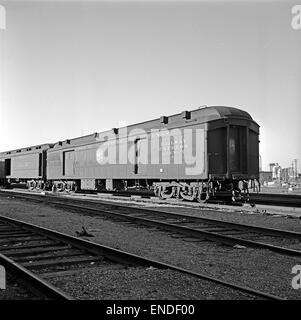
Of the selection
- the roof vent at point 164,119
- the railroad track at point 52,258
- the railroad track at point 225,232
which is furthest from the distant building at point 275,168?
the railroad track at point 52,258

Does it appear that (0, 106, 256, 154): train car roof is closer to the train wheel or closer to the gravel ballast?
the train wheel

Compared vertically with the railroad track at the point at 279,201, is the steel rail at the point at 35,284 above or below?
above

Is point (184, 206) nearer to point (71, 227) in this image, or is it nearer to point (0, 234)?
point (71, 227)

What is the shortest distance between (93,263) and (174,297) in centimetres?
201

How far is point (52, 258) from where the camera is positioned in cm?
610

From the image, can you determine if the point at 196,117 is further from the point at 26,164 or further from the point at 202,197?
the point at 26,164

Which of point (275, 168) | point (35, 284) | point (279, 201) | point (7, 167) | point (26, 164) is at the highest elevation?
point (26, 164)

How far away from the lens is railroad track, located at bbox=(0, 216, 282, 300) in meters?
4.38

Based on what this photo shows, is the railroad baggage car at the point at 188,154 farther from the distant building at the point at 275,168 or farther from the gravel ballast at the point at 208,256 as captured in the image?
the gravel ballast at the point at 208,256

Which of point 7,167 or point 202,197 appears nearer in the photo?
point 202,197

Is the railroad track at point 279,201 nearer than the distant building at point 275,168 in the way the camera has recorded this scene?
No

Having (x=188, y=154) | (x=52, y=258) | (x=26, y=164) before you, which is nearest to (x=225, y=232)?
(x=52, y=258)

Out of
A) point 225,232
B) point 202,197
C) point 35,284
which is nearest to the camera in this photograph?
point 35,284

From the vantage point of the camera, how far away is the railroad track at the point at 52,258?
438 cm
